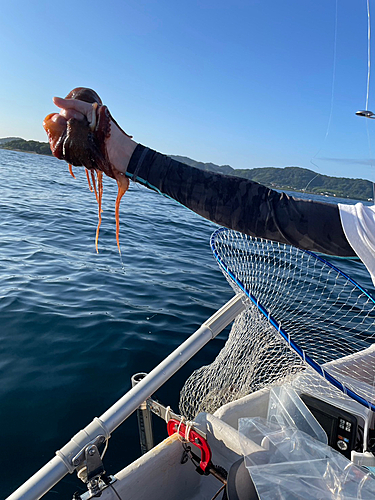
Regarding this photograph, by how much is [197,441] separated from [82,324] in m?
3.68

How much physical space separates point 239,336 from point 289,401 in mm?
716

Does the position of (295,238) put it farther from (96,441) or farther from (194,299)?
(194,299)

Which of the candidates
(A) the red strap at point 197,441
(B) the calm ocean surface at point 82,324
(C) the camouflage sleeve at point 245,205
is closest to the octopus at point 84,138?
(C) the camouflage sleeve at point 245,205

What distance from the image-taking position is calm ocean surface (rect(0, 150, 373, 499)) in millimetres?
3838

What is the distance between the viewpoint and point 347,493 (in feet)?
6.41

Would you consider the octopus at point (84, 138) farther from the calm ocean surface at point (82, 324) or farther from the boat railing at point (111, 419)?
the calm ocean surface at point (82, 324)

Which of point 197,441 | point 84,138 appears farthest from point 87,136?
point 197,441

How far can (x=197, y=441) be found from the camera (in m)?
2.61

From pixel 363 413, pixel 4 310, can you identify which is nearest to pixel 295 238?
pixel 363 413

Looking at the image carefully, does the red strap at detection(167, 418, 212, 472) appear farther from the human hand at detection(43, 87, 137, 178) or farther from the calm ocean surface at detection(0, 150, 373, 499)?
the human hand at detection(43, 87, 137, 178)

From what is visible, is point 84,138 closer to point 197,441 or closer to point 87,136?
point 87,136

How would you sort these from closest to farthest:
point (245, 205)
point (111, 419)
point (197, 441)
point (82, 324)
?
point (245, 205)
point (111, 419)
point (197, 441)
point (82, 324)

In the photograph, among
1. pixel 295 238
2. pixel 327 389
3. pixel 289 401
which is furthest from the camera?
pixel 289 401

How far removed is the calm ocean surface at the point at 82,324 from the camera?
384cm
